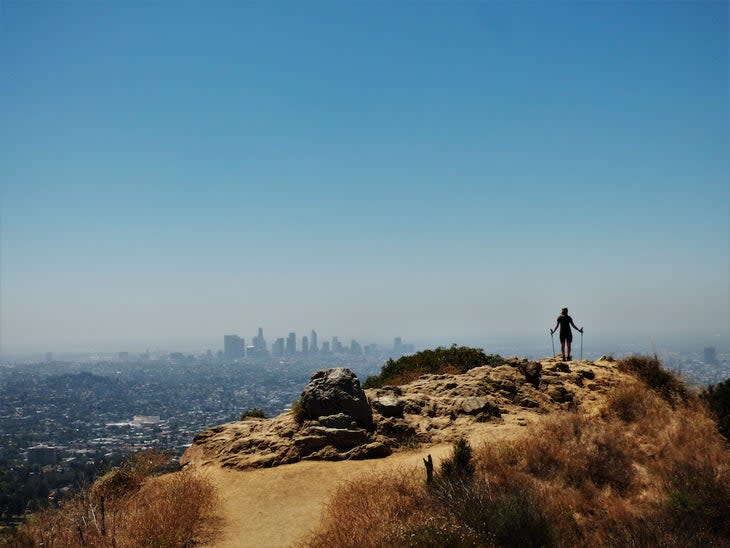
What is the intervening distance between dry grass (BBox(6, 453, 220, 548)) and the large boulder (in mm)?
4191

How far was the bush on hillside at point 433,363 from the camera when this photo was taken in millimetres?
25172

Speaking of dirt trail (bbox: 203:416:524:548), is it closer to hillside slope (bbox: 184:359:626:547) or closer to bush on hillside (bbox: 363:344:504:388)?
hillside slope (bbox: 184:359:626:547)

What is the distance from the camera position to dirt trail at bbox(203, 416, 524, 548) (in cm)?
1138

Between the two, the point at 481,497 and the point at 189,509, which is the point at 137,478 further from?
the point at 481,497

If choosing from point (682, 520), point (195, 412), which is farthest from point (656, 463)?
point (195, 412)

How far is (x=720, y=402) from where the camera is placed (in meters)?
17.3

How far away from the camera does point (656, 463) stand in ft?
43.4

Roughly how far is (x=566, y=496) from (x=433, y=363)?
1453cm

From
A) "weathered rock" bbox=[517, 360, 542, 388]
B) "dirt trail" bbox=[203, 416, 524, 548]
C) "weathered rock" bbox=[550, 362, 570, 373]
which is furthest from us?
"weathered rock" bbox=[550, 362, 570, 373]

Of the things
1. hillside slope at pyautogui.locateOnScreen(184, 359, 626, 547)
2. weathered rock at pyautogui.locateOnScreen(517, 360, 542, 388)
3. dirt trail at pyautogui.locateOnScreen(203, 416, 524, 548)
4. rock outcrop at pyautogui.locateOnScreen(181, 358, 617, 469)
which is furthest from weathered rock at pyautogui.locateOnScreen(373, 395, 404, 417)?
weathered rock at pyautogui.locateOnScreen(517, 360, 542, 388)

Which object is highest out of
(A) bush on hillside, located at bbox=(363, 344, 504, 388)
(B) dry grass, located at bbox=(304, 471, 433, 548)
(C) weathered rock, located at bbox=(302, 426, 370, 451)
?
(A) bush on hillside, located at bbox=(363, 344, 504, 388)

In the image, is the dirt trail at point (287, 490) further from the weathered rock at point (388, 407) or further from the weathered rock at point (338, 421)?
the weathered rock at point (388, 407)

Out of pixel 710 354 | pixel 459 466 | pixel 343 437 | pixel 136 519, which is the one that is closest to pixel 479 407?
pixel 343 437

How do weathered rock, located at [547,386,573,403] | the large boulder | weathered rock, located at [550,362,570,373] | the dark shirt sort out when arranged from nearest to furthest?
the large boulder < weathered rock, located at [547,386,573,403] < weathered rock, located at [550,362,570,373] < the dark shirt
